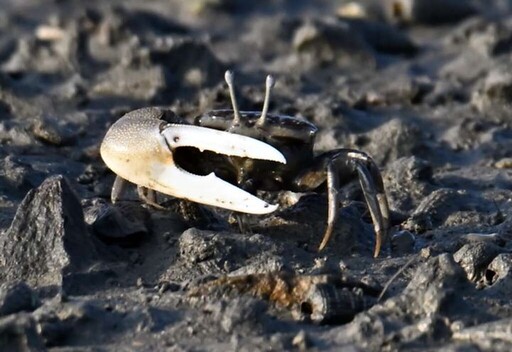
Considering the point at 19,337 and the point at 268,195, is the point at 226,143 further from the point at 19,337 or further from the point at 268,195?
the point at 19,337

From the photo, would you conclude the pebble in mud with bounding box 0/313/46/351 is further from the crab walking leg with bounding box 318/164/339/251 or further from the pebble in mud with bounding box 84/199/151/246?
the crab walking leg with bounding box 318/164/339/251

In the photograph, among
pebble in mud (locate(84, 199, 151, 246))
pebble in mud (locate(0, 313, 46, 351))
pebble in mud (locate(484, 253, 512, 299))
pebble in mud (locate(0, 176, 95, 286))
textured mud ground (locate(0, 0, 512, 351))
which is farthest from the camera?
pebble in mud (locate(84, 199, 151, 246))

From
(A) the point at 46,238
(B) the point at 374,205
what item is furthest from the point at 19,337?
(B) the point at 374,205

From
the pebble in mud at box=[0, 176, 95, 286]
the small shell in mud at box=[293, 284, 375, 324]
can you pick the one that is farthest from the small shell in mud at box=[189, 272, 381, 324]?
the pebble in mud at box=[0, 176, 95, 286]

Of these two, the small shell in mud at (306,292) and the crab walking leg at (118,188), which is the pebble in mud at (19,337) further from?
the crab walking leg at (118,188)

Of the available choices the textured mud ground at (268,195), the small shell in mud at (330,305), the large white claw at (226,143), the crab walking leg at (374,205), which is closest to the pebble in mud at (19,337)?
the textured mud ground at (268,195)

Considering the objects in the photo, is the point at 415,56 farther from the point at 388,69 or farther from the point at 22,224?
the point at 22,224

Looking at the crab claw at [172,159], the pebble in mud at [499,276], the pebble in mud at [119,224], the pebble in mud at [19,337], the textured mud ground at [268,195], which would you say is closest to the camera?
the pebble in mud at [19,337]
